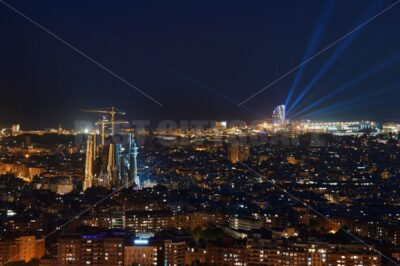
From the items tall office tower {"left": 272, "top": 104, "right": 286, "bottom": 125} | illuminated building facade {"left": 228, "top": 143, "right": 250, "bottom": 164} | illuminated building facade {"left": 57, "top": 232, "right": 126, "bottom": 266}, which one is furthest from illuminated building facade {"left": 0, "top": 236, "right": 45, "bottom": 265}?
tall office tower {"left": 272, "top": 104, "right": 286, "bottom": 125}

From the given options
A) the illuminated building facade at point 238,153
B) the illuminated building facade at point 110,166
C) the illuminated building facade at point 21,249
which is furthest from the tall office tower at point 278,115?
the illuminated building facade at point 21,249

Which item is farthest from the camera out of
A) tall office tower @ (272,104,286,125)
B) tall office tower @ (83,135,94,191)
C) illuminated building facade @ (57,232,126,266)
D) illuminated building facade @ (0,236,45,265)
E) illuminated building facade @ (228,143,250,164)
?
tall office tower @ (272,104,286,125)

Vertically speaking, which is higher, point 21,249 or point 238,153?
point 238,153

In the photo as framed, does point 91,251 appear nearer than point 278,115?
Yes

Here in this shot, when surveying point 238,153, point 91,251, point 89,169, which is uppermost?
point 238,153

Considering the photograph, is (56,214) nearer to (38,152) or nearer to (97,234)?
(97,234)

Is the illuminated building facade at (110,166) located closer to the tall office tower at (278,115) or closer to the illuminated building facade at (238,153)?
the illuminated building facade at (238,153)

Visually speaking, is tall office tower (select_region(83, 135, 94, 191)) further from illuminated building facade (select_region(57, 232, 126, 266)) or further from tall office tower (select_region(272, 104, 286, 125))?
tall office tower (select_region(272, 104, 286, 125))

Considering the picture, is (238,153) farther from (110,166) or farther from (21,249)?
(21,249)

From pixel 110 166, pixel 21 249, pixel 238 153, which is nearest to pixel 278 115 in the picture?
pixel 238 153

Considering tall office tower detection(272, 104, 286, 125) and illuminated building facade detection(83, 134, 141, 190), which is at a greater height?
tall office tower detection(272, 104, 286, 125)

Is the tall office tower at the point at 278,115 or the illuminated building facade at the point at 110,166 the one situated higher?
the tall office tower at the point at 278,115

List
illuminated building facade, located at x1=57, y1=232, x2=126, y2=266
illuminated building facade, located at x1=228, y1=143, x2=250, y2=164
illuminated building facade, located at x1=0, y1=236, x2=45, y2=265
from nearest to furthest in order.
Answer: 1. illuminated building facade, located at x1=57, y1=232, x2=126, y2=266
2. illuminated building facade, located at x1=0, y1=236, x2=45, y2=265
3. illuminated building facade, located at x1=228, y1=143, x2=250, y2=164
